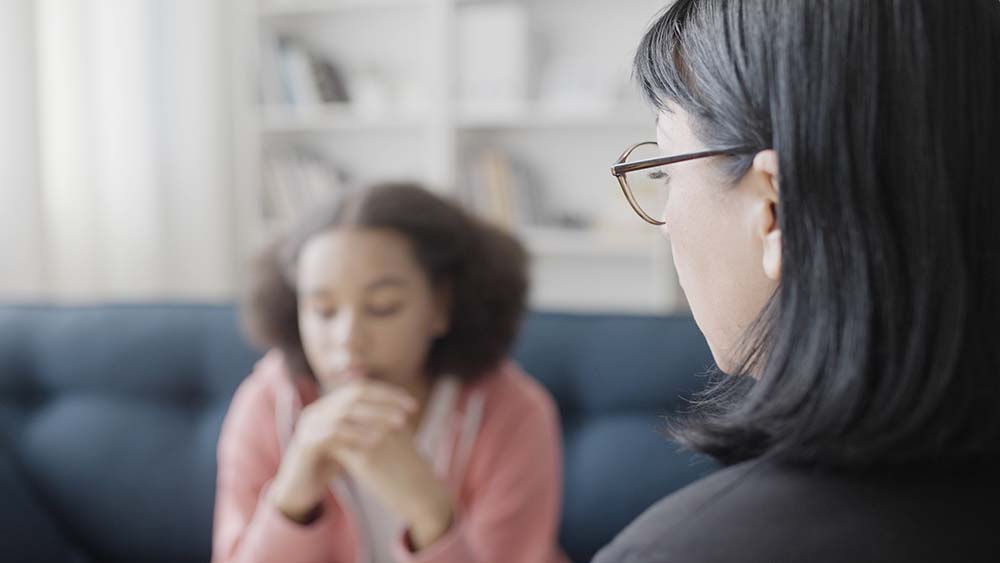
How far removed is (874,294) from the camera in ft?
1.71

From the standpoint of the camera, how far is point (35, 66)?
2.62 metres

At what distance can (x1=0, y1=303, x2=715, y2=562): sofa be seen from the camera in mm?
1667

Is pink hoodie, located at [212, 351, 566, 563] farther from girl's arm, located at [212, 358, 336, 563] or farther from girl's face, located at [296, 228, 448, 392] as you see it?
girl's face, located at [296, 228, 448, 392]

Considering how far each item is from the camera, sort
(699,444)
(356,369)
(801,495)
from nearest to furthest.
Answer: (801,495), (699,444), (356,369)

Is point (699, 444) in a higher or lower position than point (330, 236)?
lower

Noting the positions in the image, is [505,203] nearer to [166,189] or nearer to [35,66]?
[166,189]

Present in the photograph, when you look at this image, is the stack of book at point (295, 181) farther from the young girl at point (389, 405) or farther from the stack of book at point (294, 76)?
the young girl at point (389, 405)

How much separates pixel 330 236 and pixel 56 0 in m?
1.75

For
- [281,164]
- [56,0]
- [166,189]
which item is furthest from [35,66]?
[281,164]

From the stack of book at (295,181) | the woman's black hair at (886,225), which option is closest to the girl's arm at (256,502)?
the woman's black hair at (886,225)

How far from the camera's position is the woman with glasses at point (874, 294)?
498mm

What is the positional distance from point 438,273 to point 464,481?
34cm

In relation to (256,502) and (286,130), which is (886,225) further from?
(286,130)

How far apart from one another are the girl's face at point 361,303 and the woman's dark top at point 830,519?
3.00 ft
